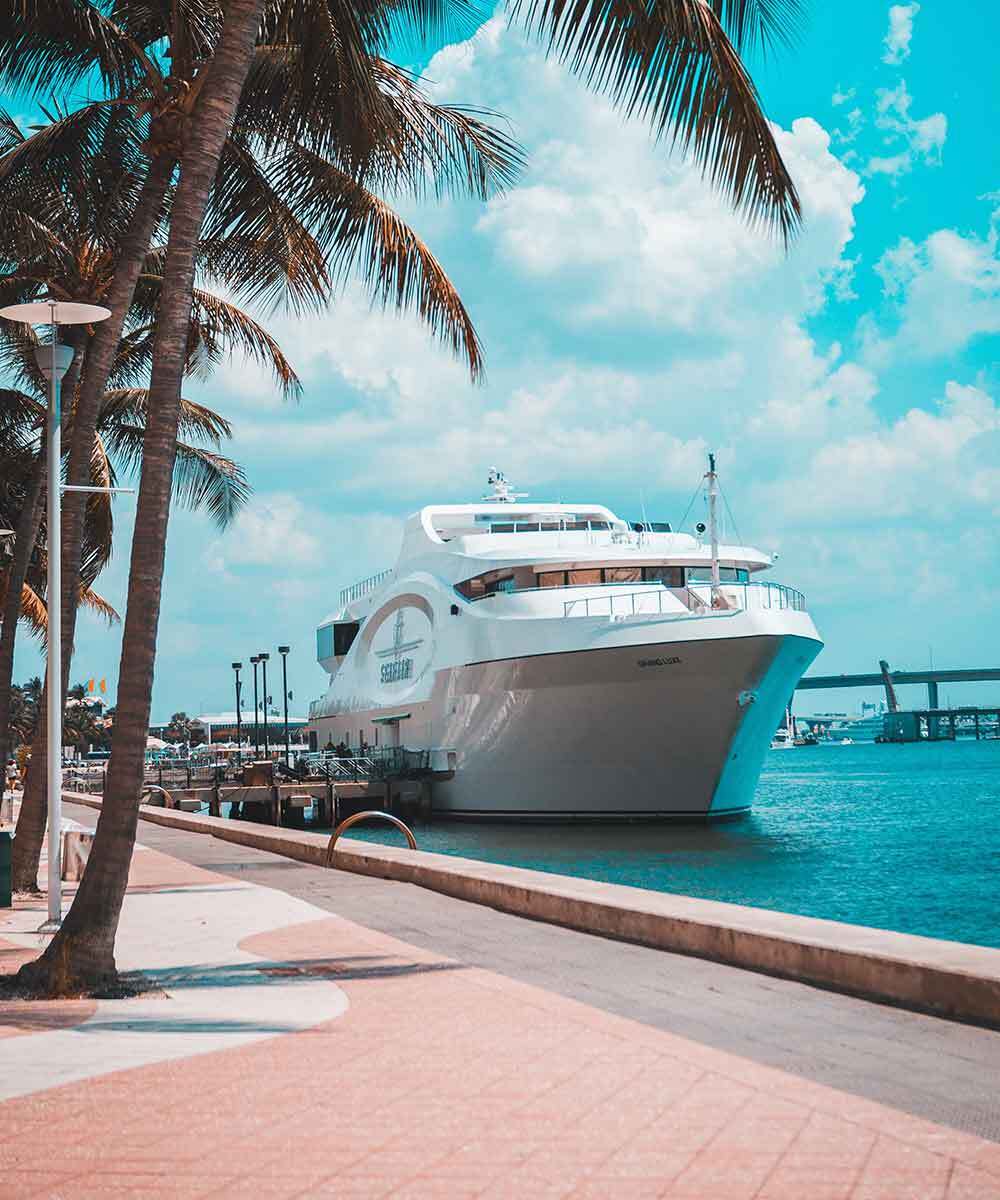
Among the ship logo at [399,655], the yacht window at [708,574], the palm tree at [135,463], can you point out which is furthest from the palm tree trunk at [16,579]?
the ship logo at [399,655]

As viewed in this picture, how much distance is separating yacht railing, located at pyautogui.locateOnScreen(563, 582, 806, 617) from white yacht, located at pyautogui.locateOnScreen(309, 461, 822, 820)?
5 centimetres

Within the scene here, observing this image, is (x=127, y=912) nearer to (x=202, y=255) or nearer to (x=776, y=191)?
(x=202, y=255)

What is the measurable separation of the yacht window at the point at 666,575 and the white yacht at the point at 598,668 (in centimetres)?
3

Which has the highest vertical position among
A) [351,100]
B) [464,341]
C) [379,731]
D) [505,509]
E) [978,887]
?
[505,509]

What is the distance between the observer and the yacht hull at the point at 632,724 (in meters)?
30.7

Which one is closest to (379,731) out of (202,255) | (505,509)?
(505,509)

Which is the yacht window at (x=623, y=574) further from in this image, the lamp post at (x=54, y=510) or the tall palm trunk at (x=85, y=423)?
the lamp post at (x=54, y=510)

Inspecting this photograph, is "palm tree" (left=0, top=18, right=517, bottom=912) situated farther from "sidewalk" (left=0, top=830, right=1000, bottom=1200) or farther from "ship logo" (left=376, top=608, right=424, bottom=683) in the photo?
"ship logo" (left=376, top=608, right=424, bottom=683)

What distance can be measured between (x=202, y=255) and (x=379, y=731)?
100 feet

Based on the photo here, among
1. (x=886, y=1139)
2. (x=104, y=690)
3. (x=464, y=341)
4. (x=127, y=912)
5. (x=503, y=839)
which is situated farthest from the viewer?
(x=104, y=690)

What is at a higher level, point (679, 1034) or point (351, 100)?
point (351, 100)

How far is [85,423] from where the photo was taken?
1192cm

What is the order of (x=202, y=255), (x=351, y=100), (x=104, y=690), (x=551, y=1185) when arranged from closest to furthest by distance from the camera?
(x=551, y=1185)
(x=351, y=100)
(x=202, y=255)
(x=104, y=690)

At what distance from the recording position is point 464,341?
504 inches
